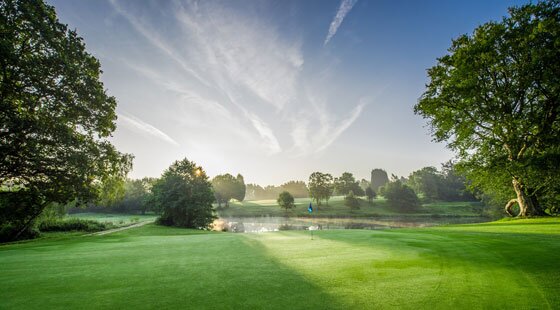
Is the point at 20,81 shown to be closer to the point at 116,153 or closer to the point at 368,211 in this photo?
the point at 116,153

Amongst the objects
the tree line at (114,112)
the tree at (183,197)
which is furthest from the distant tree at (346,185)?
the tree line at (114,112)

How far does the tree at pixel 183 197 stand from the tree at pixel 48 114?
72.1ft

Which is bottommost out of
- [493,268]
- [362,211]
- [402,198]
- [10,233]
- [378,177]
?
[362,211]

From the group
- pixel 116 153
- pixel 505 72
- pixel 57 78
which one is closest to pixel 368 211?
pixel 505 72

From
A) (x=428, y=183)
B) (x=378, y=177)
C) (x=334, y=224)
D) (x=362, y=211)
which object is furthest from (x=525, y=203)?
(x=378, y=177)

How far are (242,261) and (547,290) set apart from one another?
7.09m

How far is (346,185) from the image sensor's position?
10412 centimetres

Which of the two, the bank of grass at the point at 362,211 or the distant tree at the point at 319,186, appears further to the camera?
the distant tree at the point at 319,186

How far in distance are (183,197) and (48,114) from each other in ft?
89.7

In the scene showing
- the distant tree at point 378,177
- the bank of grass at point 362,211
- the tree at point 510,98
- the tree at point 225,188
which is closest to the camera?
the tree at point 510,98

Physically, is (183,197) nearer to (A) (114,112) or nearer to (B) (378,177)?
(A) (114,112)

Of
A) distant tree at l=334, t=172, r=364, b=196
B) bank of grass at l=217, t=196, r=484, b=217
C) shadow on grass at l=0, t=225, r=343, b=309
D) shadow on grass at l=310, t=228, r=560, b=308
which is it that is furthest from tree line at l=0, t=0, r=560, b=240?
distant tree at l=334, t=172, r=364, b=196

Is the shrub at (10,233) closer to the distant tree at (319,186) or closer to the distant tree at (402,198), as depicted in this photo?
the distant tree at (319,186)

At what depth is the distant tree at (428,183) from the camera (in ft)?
337
